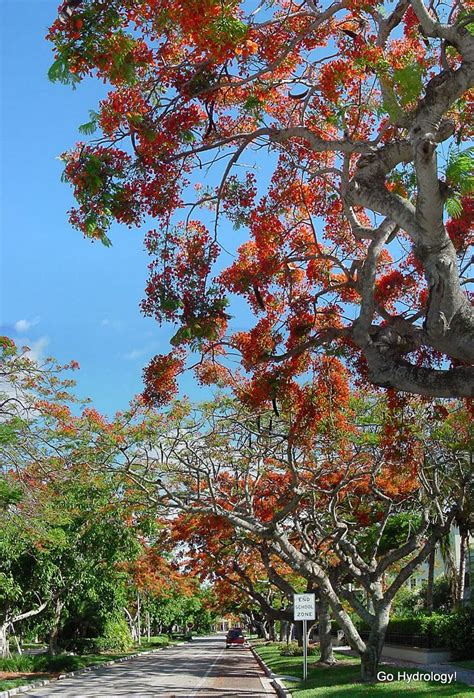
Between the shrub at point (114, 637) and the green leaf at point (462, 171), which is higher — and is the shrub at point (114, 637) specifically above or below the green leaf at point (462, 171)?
below

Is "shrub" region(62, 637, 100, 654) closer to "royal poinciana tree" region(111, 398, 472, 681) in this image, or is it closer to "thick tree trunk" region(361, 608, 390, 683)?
"royal poinciana tree" region(111, 398, 472, 681)

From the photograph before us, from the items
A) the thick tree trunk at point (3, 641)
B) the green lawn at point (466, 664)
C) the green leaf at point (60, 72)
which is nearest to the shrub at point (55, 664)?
the thick tree trunk at point (3, 641)

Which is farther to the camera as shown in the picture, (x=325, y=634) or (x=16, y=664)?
(x=16, y=664)

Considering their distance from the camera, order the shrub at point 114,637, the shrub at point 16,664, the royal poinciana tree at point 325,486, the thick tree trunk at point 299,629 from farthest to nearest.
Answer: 1. the shrub at point 114,637
2. the thick tree trunk at point 299,629
3. the shrub at point 16,664
4. the royal poinciana tree at point 325,486

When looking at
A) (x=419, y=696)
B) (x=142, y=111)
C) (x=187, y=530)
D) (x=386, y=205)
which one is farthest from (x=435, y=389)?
(x=187, y=530)

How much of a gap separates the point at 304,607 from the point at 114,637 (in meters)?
29.4

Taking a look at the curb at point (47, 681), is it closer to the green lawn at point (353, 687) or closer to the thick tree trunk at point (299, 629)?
the green lawn at point (353, 687)

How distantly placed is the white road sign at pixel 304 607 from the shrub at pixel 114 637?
26.4 metres

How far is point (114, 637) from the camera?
144ft

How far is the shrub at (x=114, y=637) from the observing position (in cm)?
4244

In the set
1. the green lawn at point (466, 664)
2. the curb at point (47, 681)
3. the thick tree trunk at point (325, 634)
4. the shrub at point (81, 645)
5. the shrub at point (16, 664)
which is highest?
the thick tree trunk at point (325, 634)

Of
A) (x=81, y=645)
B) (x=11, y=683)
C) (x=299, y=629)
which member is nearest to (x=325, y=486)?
(x=11, y=683)

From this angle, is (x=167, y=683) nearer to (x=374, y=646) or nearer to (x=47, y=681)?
(x=47, y=681)

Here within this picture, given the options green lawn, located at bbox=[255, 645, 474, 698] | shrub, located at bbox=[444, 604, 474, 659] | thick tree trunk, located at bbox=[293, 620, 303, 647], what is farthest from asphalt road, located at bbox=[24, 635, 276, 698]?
shrub, located at bbox=[444, 604, 474, 659]
